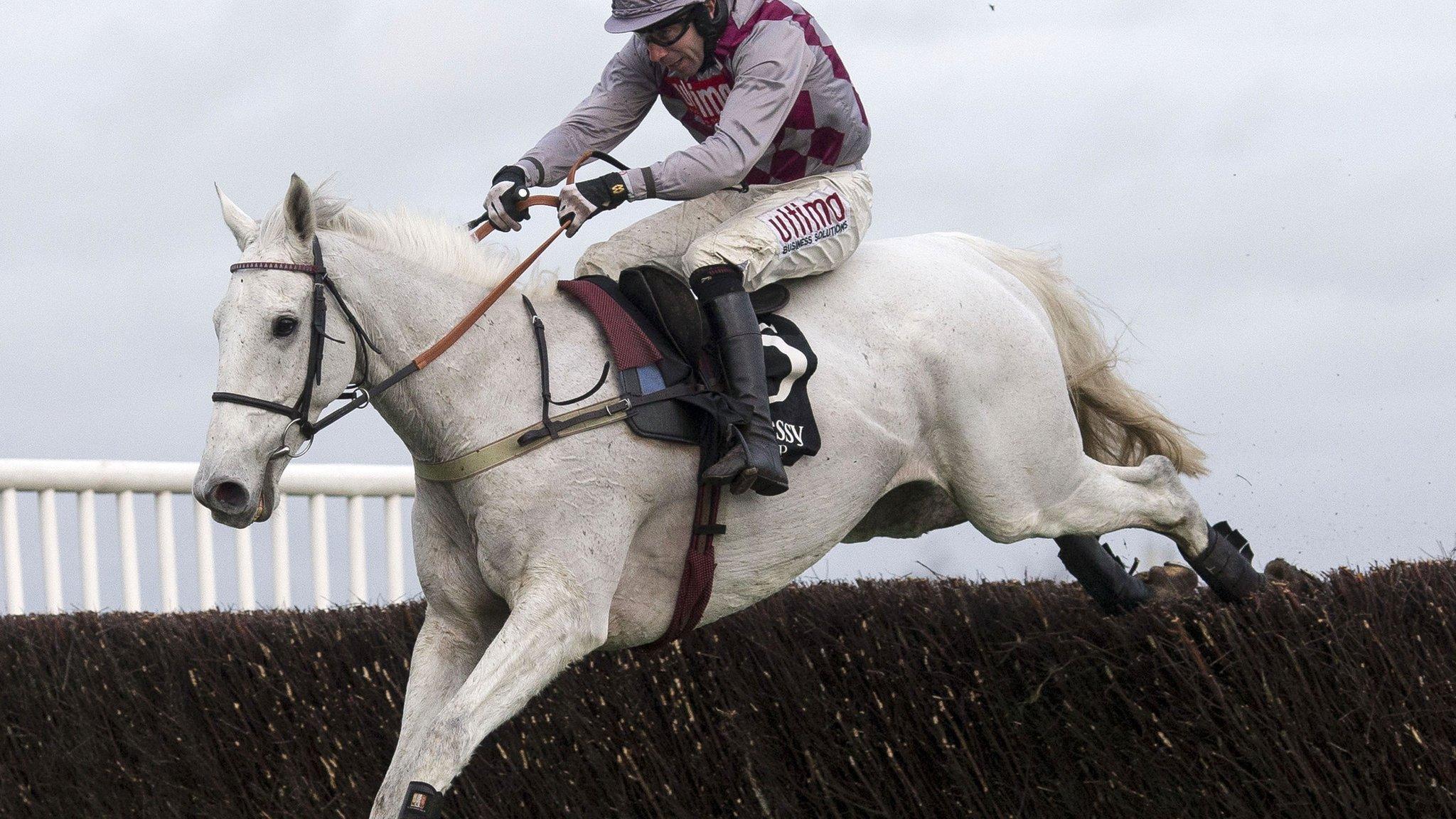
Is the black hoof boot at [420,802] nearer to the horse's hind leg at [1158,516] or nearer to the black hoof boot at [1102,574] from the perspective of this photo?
the horse's hind leg at [1158,516]

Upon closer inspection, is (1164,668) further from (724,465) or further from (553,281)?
(553,281)

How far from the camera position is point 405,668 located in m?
7.39

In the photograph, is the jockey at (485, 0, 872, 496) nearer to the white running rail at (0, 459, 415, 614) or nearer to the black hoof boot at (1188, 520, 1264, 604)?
the black hoof boot at (1188, 520, 1264, 604)

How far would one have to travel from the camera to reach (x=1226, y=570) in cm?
565

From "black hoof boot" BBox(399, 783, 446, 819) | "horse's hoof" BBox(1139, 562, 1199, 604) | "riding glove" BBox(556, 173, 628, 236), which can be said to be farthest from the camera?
"horse's hoof" BBox(1139, 562, 1199, 604)

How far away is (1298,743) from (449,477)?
3023 millimetres

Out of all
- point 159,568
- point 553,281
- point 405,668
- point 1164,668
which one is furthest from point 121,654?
point 1164,668

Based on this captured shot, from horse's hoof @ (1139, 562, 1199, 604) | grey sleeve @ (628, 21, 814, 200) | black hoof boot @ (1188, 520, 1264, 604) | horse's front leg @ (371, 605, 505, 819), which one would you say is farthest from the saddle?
horse's hoof @ (1139, 562, 1199, 604)

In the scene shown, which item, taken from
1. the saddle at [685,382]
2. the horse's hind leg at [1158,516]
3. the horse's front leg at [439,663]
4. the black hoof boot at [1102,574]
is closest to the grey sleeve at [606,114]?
the saddle at [685,382]

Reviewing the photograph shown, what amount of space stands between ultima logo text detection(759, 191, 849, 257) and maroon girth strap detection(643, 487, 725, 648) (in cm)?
84

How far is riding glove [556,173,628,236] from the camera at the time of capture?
434 centimetres

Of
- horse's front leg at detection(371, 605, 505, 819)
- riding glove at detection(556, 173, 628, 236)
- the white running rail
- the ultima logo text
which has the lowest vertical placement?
the white running rail

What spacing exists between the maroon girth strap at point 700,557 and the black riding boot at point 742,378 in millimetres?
65

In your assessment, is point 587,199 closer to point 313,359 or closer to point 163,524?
point 313,359
